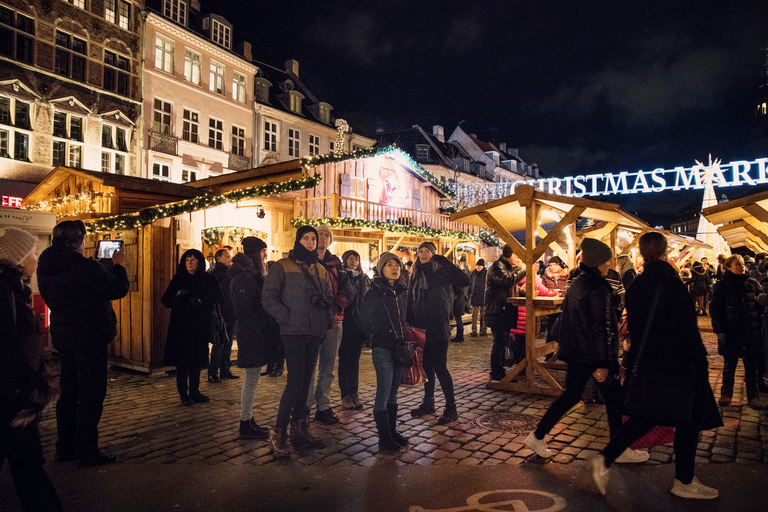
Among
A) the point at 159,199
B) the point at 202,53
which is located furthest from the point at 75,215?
the point at 202,53

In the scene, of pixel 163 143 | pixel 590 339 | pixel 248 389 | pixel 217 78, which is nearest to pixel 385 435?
pixel 248 389

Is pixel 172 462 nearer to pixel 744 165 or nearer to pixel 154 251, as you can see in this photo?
pixel 154 251

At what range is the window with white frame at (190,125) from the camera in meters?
22.9

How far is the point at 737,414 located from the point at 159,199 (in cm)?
983

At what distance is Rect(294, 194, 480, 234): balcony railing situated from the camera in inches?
606

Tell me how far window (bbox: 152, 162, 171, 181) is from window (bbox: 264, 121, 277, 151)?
6.19m

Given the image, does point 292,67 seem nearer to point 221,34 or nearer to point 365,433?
point 221,34

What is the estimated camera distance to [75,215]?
10188mm

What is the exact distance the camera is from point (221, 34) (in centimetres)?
2558

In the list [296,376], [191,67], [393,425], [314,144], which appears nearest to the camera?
[296,376]

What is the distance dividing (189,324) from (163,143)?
17.9 metres

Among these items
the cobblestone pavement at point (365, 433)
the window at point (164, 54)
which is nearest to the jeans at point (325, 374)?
the cobblestone pavement at point (365, 433)

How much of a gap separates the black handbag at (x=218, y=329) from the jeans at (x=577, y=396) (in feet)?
15.0

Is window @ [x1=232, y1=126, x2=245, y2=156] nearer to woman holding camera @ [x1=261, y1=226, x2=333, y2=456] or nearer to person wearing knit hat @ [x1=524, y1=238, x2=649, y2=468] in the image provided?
woman holding camera @ [x1=261, y1=226, x2=333, y2=456]
